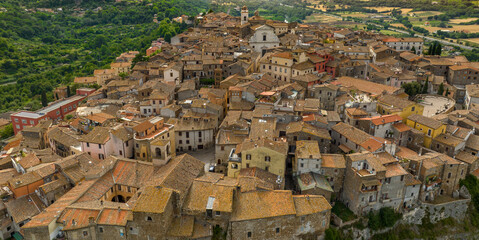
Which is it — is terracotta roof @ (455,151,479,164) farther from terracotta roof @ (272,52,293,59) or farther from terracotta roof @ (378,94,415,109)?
terracotta roof @ (272,52,293,59)

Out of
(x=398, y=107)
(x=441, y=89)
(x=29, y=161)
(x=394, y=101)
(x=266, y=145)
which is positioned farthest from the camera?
(x=441, y=89)

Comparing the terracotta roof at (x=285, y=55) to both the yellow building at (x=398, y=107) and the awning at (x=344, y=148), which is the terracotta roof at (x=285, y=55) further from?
the awning at (x=344, y=148)

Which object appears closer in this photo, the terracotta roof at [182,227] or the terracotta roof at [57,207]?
the terracotta roof at [57,207]

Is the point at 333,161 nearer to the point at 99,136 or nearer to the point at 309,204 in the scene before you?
the point at 309,204

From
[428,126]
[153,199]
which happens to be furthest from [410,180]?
[153,199]

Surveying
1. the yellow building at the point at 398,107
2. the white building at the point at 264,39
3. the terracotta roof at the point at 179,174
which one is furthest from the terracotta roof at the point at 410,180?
the white building at the point at 264,39

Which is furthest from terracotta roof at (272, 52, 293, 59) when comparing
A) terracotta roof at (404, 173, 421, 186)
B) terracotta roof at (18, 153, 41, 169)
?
terracotta roof at (18, 153, 41, 169)

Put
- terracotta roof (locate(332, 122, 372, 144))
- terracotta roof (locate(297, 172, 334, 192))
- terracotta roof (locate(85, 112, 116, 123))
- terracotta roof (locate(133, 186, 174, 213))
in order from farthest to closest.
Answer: terracotta roof (locate(85, 112, 116, 123)) < terracotta roof (locate(332, 122, 372, 144)) < terracotta roof (locate(297, 172, 334, 192)) < terracotta roof (locate(133, 186, 174, 213))
